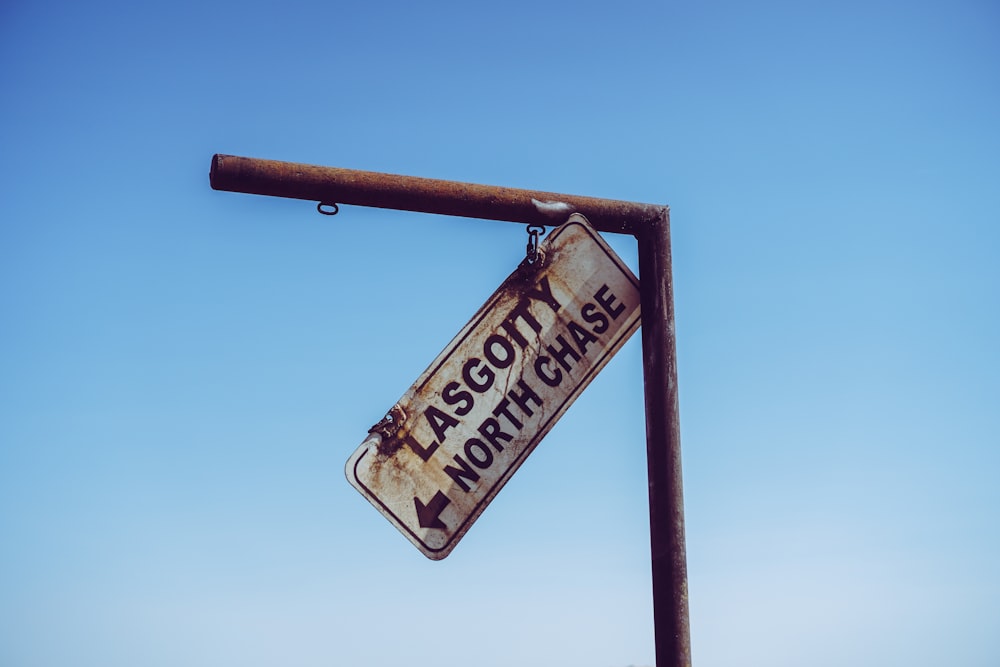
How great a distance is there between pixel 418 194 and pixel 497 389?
613mm

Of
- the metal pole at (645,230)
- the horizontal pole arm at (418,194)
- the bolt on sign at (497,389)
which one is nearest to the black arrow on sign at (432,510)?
the bolt on sign at (497,389)

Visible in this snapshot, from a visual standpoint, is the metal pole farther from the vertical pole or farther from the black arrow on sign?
the black arrow on sign

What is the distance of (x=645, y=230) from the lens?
2545 mm

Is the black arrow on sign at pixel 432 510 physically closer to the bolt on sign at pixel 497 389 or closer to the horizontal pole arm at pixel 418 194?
the bolt on sign at pixel 497 389

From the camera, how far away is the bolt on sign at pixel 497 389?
2.24 meters

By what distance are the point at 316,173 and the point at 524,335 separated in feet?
2.49

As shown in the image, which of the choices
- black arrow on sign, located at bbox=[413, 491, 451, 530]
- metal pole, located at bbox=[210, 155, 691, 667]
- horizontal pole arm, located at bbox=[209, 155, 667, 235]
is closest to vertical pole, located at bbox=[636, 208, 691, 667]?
metal pole, located at bbox=[210, 155, 691, 667]

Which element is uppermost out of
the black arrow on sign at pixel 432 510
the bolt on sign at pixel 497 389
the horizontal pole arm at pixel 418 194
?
the horizontal pole arm at pixel 418 194

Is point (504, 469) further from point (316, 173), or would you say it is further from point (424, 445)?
point (316, 173)

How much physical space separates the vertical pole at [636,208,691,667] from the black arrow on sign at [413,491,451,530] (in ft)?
2.00

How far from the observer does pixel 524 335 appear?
2396 millimetres

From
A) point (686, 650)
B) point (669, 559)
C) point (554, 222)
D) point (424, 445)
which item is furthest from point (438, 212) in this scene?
point (686, 650)

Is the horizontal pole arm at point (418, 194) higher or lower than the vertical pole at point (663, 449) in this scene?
higher

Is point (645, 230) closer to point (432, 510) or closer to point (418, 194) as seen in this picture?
point (418, 194)
